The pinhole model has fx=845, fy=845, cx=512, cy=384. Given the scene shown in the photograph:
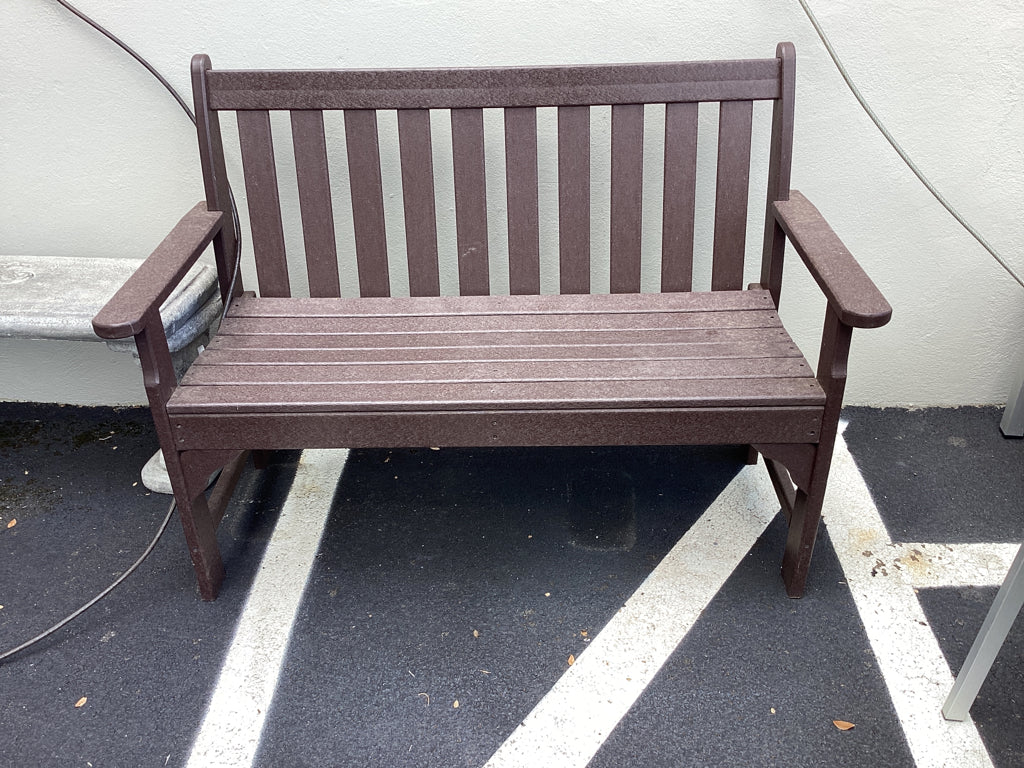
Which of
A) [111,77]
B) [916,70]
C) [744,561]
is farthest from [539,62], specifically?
[744,561]

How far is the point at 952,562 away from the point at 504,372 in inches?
48.7

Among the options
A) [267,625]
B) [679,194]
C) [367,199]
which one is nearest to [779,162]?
[679,194]

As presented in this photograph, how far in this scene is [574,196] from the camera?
2.17m

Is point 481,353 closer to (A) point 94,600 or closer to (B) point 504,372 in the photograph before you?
(B) point 504,372

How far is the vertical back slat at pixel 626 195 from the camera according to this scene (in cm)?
210

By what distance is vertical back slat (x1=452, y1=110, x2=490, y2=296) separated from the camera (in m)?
2.12

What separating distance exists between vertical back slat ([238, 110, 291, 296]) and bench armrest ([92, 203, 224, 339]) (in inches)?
4.1

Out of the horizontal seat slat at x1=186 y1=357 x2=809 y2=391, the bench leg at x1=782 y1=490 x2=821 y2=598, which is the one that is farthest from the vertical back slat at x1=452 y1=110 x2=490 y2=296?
the bench leg at x1=782 y1=490 x2=821 y2=598

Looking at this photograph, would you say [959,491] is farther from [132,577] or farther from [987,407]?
[132,577]

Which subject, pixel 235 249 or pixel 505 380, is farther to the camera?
pixel 235 249

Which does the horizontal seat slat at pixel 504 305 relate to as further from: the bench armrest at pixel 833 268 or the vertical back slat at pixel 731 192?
the bench armrest at pixel 833 268

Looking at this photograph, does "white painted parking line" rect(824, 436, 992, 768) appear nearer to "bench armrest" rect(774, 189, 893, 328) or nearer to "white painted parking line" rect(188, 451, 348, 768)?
"bench armrest" rect(774, 189, 893, 328)

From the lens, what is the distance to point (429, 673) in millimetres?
1837

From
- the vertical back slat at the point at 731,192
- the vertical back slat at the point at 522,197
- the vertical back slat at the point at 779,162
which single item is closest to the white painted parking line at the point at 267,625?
the vertical back slat at the point at 522,197
